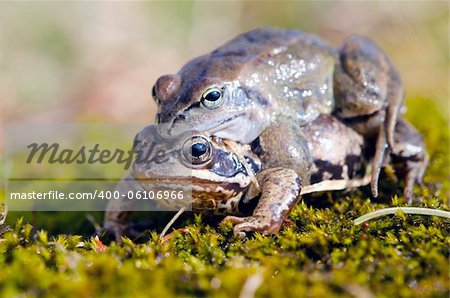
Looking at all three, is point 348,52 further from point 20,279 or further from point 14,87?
point 14,87

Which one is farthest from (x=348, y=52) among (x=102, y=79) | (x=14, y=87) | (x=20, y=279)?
(x=14, y=87)

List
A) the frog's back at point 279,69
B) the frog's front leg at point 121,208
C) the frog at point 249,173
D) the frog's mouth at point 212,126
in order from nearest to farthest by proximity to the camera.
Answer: the frog at point 249,173 → the frog's mouth at point 212,126 → the frog's back at point 279,69 → the frog's front leg at point 121,208

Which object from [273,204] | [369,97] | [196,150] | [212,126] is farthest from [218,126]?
[369,97]

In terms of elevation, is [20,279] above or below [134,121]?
above

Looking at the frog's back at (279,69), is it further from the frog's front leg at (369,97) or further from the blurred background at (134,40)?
the blurred background at (134,40)

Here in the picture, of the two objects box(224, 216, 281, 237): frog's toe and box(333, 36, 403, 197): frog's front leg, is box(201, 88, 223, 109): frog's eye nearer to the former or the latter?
box(224, 216, 281, 237): frog's toe

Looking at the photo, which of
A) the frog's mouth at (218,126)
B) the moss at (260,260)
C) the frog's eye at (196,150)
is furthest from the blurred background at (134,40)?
the moss at (260,260)

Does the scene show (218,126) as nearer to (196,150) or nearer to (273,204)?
(196,150)
